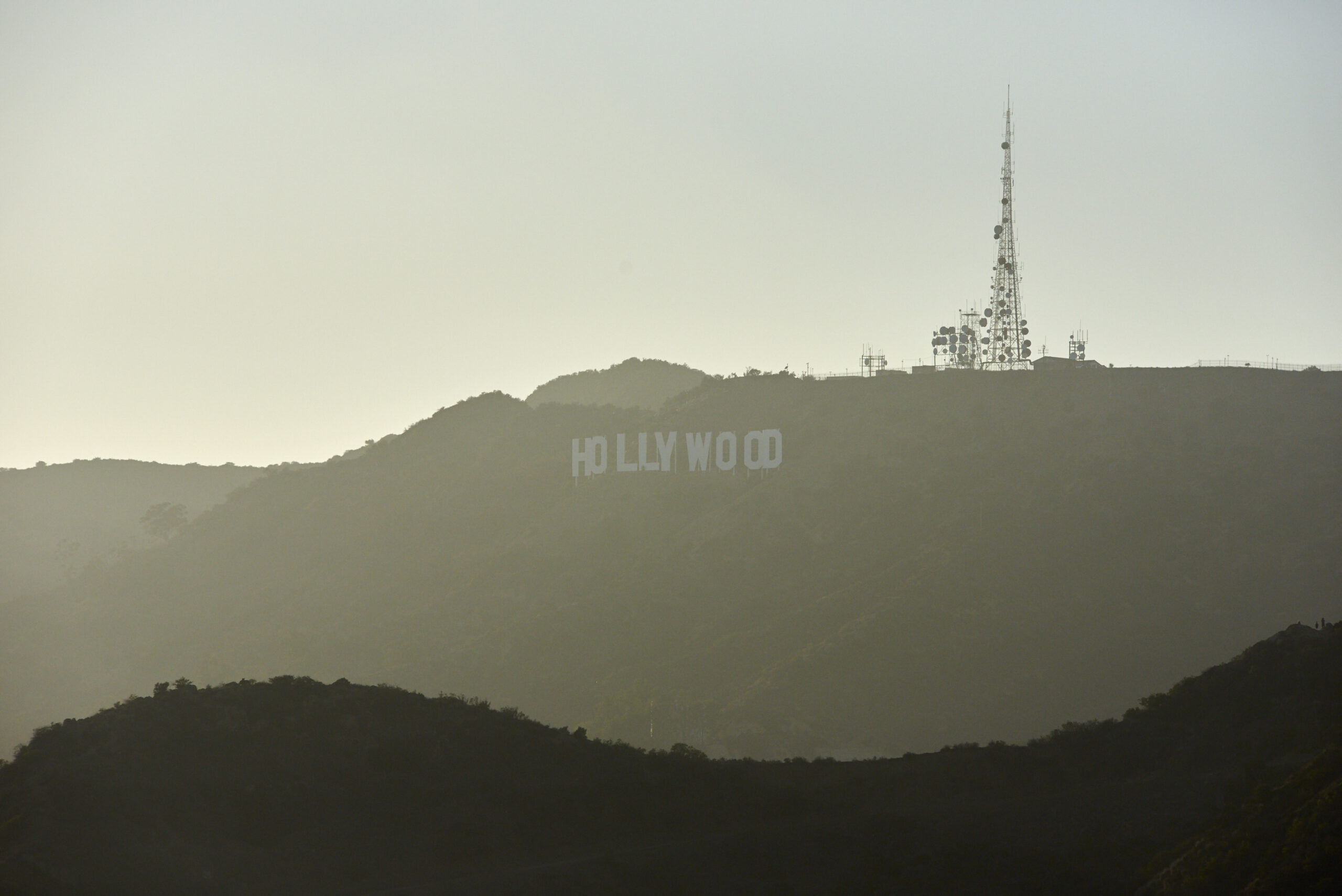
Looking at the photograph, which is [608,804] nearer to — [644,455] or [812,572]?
[812,572]

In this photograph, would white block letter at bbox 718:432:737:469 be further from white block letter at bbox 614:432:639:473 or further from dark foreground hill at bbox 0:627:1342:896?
dark foreground hill at bbox 0:627:1342:896

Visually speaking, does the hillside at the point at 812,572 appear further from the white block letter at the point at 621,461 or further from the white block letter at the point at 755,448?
the white block letter at the point at 755,448

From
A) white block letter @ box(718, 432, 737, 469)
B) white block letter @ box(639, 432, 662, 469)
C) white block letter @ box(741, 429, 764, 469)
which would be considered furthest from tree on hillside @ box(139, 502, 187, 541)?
white block letter @ box(741, 429, 764, 469)

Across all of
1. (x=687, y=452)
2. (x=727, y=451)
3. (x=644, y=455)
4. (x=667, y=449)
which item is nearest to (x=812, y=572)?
(x=727, y=451)

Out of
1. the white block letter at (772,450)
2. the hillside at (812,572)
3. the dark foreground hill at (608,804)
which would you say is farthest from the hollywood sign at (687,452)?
the dark foreground hill at (608,804)

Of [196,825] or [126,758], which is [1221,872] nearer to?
[196,825]
